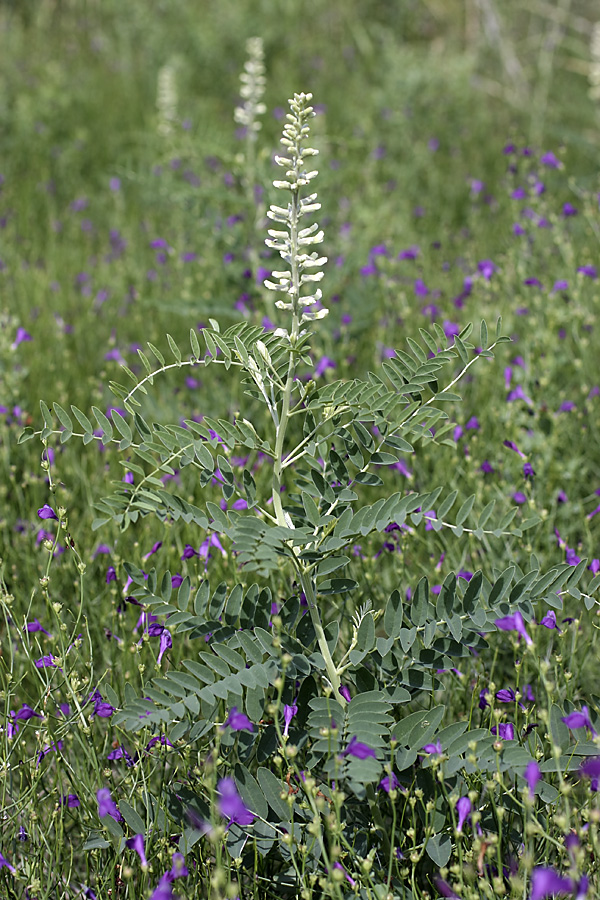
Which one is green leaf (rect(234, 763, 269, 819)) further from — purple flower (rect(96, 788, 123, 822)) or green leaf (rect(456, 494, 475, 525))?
green leaf (rect(456, 494, 475, 525))

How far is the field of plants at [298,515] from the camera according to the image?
1.39 m

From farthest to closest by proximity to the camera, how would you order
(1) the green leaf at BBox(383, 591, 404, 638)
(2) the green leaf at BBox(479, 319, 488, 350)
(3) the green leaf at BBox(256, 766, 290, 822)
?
1. (2) the green leaf at BBox(479, 319, 488, 350)
2. (1) the green leaf at BBox(383, 591, 404, 638)
3. (3) the green leaf at BBox(256, 766, 290, 822)

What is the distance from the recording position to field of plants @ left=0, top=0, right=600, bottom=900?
139cm

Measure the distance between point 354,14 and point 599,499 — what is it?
8616 mm

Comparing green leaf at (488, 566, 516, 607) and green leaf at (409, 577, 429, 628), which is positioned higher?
green leaf at (488, 566, 516, 607)

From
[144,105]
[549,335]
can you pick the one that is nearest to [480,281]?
[549,335]

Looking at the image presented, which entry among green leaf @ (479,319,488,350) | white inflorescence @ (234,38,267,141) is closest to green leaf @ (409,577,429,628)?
green leaf @ (479,319,488,350)

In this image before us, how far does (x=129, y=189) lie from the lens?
5582 mm

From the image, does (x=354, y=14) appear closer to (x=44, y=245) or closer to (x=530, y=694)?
(x=44, y=245)

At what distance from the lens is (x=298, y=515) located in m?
1.53

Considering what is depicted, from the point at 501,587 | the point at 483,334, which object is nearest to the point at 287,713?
the point at 501,587

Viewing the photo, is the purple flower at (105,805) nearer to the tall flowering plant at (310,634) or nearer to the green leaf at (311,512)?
Result: the tall flowering plant at (310,634)

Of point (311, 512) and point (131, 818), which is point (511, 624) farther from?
point (131, 818)

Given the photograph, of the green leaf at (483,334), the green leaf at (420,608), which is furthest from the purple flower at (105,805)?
the green leaf at (483,334)
